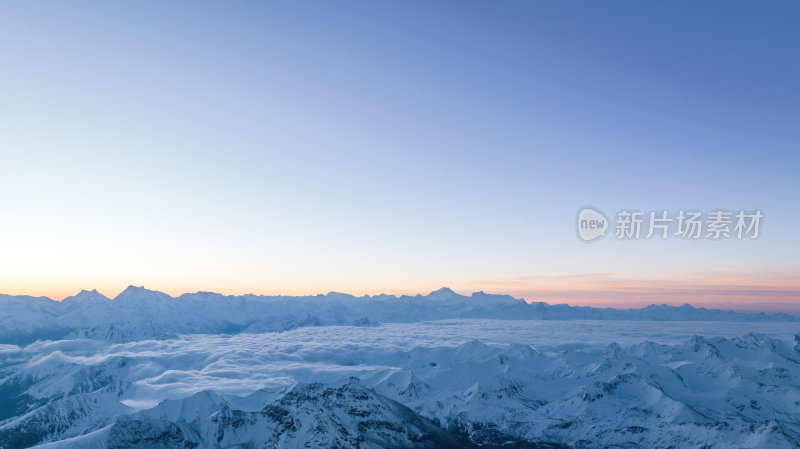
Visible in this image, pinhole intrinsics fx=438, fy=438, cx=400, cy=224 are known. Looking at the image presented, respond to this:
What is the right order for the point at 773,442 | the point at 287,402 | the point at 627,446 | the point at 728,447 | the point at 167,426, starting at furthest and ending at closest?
1. the point at 287,402
2. the point at 627,446
3. the point at 167,426
4. the point at 728,447
5. the point at 773,442

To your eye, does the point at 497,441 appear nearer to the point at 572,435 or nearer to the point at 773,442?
the point at 572,435

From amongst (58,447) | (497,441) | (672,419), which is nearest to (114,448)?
(58,447)

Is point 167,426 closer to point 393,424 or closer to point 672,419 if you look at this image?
point 393,424

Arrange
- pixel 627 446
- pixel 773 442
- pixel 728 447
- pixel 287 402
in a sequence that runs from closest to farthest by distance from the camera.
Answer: pixel 773 442
pixel 728 447
pixel 627 446
pixel 287 402

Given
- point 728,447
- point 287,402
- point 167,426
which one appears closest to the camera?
point 728,447

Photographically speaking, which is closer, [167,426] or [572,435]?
[167,426]

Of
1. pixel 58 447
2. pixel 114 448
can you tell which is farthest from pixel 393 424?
pixel 58 447

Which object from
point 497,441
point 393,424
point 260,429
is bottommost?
point 497,441

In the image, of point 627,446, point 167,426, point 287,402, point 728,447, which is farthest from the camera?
point 287,402

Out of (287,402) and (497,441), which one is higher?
(287,402)
